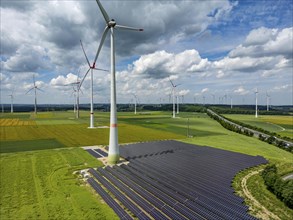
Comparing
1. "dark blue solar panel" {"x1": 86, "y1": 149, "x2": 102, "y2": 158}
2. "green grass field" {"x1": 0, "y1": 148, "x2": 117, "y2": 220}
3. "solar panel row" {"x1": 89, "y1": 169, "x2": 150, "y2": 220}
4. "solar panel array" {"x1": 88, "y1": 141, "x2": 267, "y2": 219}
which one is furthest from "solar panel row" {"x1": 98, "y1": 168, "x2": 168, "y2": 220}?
"dark blue solar panel" {"x1": 86, "y1": 149, "x2": 102, "y2": 158}

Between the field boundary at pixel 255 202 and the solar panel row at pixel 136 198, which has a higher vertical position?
the solar panel row at pixel 136 198

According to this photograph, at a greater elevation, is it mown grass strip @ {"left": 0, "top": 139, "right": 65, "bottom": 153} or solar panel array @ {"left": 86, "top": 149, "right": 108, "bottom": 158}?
mown grass strip @ {"left": 0, "top": 139, "right": 65, "bottom": 153}

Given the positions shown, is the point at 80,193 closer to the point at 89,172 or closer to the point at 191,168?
the point at 89,172

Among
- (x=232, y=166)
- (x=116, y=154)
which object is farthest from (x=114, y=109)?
(x=232, y=166)

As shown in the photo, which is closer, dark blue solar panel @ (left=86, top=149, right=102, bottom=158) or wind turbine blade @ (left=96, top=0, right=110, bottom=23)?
wind turbine blade @ (left=96, top=0, right=110, bottom=23)

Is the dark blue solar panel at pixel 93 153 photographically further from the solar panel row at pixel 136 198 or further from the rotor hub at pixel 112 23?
the rotor hub at pixel 112 23

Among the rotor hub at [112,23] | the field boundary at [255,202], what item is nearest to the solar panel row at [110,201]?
the field boundary at [255,202]

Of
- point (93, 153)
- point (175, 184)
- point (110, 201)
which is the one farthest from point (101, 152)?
point (110, 201)

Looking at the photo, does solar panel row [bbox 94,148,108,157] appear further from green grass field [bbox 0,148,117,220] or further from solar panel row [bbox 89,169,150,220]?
solar panel row [bbox 89,169,150,220]
